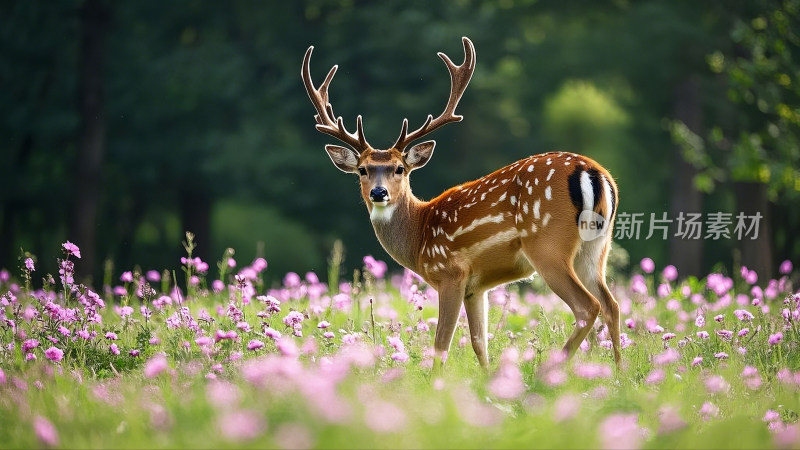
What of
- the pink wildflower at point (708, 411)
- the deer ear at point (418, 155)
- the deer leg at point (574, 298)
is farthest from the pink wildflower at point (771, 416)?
the deer ear at point (418, 155)

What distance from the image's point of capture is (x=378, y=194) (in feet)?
23.5

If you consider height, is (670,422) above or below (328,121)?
below

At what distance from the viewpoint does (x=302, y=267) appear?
2561 centimetres

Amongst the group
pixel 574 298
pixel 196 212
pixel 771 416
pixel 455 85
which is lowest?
pixel 196 212

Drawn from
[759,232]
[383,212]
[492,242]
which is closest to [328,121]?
[383,212]

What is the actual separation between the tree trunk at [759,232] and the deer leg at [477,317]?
10672mm

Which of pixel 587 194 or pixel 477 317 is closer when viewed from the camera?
pixel 587 194

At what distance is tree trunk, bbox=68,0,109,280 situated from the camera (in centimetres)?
2034

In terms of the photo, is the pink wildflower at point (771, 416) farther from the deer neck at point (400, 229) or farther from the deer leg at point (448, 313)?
the deer neck at point (400, 229)

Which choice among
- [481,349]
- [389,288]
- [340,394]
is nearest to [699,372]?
[481,349]

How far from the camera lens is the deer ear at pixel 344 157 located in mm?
7609

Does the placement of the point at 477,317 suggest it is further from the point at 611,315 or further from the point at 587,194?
the point at 587,194

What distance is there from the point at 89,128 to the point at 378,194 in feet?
47.4

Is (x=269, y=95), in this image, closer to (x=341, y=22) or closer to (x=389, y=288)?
(x=341, y=22)
